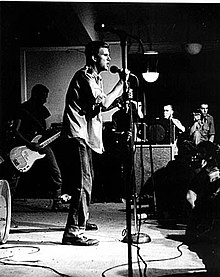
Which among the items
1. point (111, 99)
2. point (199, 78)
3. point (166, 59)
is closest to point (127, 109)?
point (111, 99)

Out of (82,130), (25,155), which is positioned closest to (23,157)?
Result: (25,155)

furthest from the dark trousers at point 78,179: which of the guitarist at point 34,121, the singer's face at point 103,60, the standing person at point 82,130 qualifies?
the singer's face at point 103,60

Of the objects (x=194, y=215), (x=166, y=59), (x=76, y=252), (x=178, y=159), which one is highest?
(x=166, y=59)

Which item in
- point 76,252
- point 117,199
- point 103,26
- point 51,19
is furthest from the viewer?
point 117,199

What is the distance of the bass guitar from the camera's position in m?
1.65

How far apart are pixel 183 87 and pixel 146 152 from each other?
0.28 metres

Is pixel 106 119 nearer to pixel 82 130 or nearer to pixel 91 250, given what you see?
pixel 82 130

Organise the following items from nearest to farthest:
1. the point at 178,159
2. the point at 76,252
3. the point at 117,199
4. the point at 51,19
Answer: the point at 51,19, the point at 76,252, the point at 178,159, the point at 117,199

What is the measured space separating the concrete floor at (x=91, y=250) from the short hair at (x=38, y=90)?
0.44 metres

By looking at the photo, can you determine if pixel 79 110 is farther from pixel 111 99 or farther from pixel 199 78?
pixel 199 78

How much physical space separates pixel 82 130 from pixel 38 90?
205 mm

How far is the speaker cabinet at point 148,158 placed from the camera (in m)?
1.75

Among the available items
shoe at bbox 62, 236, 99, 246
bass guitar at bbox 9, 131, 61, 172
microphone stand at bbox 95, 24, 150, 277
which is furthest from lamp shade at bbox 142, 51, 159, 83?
shoe at bbox 62, 236, 99, 246

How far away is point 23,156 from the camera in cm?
171
